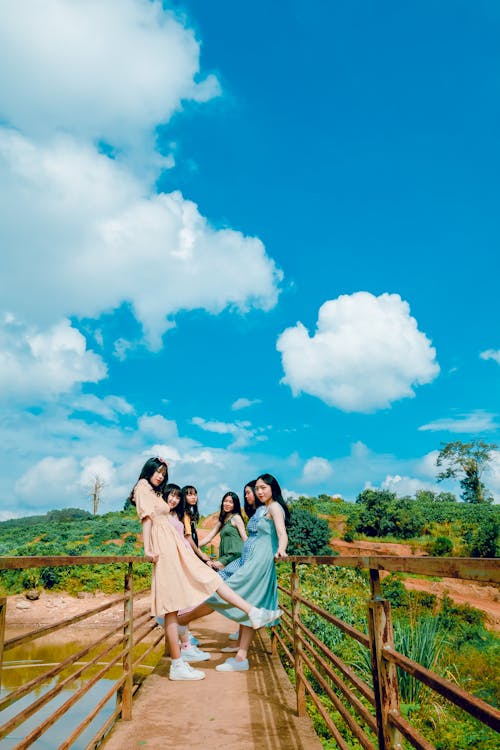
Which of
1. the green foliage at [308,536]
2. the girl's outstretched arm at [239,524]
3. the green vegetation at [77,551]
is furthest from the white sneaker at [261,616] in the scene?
the green foliage at [308,536]

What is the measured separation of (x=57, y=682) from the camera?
15.5 ft

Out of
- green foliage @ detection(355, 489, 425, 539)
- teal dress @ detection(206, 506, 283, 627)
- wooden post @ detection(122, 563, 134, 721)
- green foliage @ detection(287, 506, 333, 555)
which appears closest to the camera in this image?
wooden post @ detection(122, 563, 134, 721)

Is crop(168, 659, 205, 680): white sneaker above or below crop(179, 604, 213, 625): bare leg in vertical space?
below

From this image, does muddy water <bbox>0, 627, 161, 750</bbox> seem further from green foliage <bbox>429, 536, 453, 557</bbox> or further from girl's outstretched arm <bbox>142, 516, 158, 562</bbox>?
green foliage <bbox>429, 536, 453, 557</bbox>

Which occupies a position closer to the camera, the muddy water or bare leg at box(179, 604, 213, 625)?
bare leg at box(179, 604, 213, 625)

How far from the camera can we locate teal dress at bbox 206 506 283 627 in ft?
14.1

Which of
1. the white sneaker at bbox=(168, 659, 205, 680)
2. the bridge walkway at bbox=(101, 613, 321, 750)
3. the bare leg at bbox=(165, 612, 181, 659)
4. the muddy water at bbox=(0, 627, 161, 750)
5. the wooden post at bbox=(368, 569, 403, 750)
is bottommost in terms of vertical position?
the muddy water at bbox=(0, 627, 161, 750)

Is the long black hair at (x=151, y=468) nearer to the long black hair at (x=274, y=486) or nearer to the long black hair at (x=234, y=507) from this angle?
the long black hair at (x=274, y=486)

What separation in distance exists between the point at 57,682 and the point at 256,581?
2101 mm

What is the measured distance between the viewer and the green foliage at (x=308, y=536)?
1980cm

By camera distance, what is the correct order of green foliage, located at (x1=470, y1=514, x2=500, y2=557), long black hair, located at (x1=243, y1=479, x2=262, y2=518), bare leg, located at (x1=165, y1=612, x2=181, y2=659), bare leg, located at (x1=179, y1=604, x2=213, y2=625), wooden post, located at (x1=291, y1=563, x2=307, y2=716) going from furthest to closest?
green foliage, located at (x1=470, y1=514, x2=500, y2=557)
long black hair, located at (x1=243, y1=479, x2=262, y2=518)
bare leg, located at (x1=179, y1=604, x2=213, y2=625)
bare leg, located at (x1=165, y1=612, x2=181, y2=659)
wooden post, located at (x1=291, y1=563, x2=307, y2=716)

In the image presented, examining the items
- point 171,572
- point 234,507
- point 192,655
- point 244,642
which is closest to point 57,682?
point 192,655

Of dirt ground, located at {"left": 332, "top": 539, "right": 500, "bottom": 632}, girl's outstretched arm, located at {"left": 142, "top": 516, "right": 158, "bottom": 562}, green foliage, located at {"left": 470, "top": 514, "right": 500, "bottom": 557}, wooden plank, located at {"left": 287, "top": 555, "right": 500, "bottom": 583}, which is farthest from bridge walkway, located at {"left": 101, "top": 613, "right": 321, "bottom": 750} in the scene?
green foliage, located at {"left": 470, "top": 514, "right": 500, "bottom": 557}

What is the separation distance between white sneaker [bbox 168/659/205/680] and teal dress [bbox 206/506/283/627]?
476mm
